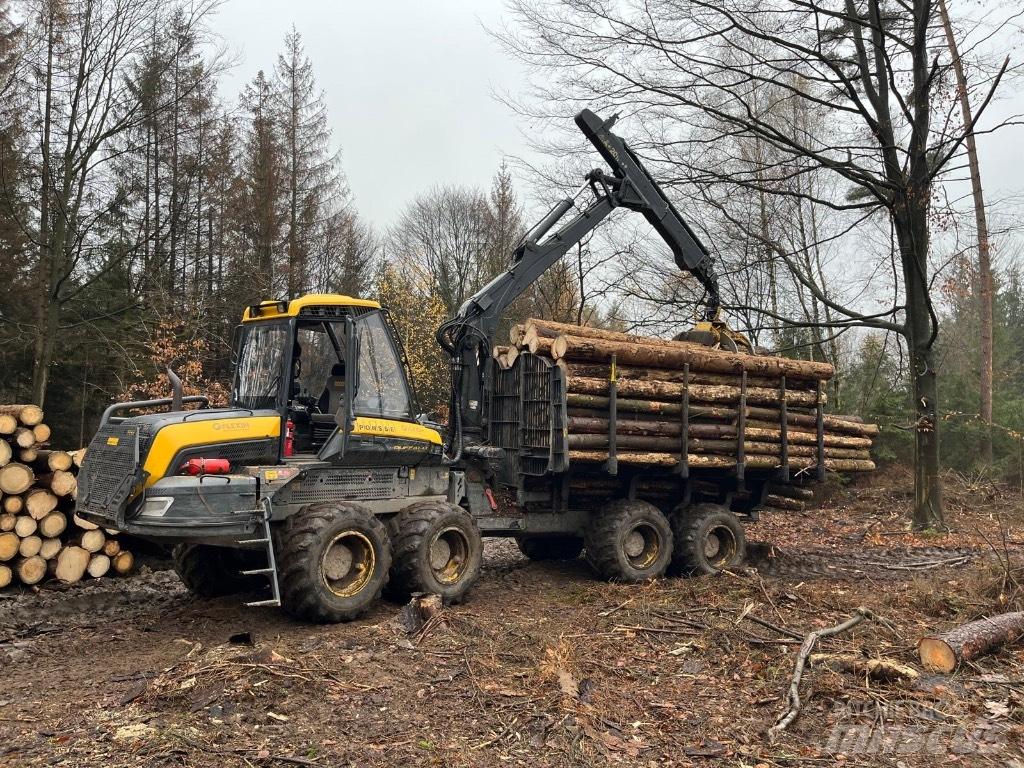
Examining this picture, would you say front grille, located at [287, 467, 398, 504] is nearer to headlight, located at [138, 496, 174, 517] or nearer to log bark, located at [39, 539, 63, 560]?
headlight, located at [138, 496, 174, 517]

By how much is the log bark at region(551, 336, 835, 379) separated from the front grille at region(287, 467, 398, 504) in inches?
90.4

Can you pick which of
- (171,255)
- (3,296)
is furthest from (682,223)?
(3,296)

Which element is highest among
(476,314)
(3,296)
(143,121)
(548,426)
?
(143,121)

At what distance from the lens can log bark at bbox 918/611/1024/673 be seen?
5621 mm

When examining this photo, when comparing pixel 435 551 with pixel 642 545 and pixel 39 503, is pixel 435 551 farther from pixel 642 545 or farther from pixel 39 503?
pixel 39 503

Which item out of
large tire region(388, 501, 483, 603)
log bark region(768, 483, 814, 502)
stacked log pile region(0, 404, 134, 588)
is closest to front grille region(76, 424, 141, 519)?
stacked log pile region(0, 404, 134, 588)

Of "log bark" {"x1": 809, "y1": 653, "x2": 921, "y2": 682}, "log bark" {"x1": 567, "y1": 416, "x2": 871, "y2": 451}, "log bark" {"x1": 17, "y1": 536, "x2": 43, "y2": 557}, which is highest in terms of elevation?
"log bark" {"x1": 567, "y1": 416, "x2": 871, "y2": 451}

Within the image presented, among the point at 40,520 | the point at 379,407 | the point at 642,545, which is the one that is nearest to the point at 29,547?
the point at 40,520

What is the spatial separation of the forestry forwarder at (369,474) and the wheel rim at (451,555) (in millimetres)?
14

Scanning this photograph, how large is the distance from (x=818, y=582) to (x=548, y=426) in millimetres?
3598

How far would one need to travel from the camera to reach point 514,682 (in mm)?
5586

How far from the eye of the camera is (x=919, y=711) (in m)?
4.96

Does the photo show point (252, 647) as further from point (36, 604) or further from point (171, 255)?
point (171, 255)

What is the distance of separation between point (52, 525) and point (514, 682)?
253 inches
